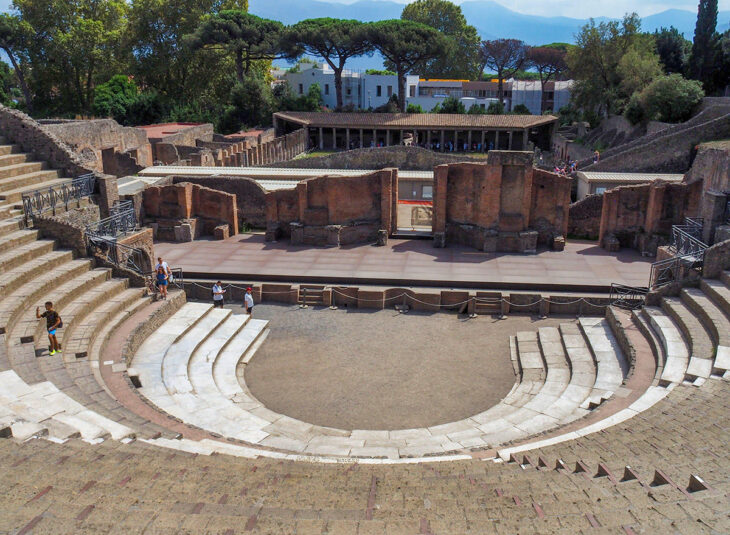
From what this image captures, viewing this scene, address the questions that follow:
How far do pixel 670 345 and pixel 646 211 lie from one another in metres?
10.5

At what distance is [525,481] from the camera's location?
8.16m

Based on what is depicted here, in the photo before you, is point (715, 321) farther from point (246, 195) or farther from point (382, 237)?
point (246, 195)

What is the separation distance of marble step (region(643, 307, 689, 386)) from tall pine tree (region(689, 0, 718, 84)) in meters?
35.2

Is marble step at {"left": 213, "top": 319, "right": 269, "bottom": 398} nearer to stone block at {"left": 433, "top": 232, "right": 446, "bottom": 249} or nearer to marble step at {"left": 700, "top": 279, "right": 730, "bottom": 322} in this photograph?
stone block at {"left": 433, "top": 232, "right": 446, "bottom": 249}

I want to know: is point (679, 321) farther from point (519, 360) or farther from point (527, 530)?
point (527, 530)

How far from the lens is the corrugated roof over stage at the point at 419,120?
5053 centimetres

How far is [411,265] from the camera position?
21.7 meters

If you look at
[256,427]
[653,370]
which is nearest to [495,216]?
[653,370]

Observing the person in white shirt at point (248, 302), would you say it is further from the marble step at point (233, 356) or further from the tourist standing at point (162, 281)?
the tourist standing at point (162, 281)

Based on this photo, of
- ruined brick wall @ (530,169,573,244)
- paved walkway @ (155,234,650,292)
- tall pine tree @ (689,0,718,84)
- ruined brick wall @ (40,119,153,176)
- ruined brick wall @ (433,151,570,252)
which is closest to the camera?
paved walkway @ (155,234,650,292)

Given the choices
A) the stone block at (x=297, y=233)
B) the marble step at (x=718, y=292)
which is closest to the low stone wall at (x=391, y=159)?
the stone block at (x=297, y=233)

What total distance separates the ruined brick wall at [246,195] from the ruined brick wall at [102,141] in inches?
358

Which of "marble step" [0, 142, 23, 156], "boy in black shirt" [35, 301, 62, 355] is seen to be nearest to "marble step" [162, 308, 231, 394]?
"boy in black shirt" [35, 301, 62, 355]

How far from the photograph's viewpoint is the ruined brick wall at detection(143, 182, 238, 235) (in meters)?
25.2
